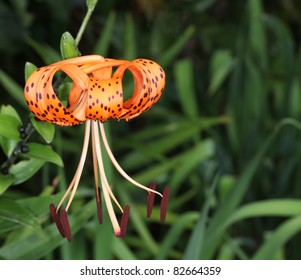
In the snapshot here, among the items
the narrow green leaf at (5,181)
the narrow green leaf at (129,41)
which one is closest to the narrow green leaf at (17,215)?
the narrow green leaf at (5,181)

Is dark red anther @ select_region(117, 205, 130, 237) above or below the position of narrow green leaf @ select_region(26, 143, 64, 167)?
below

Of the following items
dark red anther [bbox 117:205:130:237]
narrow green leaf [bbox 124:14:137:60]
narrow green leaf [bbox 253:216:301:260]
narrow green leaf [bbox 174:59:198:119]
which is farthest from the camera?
narrow green leaf [bbox 174:59:198:119]

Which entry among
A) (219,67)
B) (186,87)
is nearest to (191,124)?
(186,87)

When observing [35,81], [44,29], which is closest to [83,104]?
[35,81]

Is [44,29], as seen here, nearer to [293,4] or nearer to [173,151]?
[173,151]

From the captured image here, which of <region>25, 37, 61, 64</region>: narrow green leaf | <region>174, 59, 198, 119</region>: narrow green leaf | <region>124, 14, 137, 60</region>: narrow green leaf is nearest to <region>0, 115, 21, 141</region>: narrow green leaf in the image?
<region>25, 37, 61, 64</region>: narrow green leaf

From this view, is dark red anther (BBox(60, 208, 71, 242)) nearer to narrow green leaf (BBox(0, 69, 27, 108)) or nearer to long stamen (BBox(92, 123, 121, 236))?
long stamen (BBox(92, 123, 121, 236))
